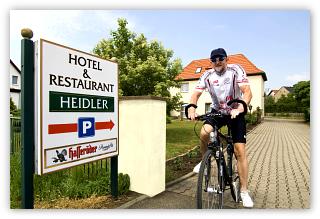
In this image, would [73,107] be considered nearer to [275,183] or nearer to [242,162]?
[242,162]

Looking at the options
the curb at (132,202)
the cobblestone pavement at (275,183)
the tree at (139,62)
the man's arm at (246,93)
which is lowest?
the cobblestone pavement at (275,183)

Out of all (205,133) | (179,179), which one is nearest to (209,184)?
(205,133)

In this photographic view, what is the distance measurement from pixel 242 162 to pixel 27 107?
6.34 feet

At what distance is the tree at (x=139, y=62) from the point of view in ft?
24.9

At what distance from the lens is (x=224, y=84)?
249 centimetres

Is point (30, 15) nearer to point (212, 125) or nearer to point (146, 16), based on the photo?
point (146, 16)

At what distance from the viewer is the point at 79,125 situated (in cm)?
220

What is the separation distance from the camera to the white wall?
2723 mm

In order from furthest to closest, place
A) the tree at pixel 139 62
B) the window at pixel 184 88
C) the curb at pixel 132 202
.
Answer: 1. the window at pixel 184 88
2. the tree at pixel 139 62
3. the curb at pixel 132 202

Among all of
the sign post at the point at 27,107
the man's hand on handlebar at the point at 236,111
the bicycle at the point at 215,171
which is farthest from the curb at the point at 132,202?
the man's hand on handlebar at the point at 236,111

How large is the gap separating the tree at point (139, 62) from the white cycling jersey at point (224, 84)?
4.90 m

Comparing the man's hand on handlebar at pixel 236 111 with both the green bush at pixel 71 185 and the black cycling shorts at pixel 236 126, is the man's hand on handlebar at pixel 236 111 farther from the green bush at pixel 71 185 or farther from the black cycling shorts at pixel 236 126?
the green bush at pixel 71 185

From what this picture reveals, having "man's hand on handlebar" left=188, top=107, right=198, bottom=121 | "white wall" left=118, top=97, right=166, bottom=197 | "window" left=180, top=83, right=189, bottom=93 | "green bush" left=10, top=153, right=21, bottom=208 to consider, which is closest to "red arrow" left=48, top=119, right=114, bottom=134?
"white wall" left=118, top=97, right=166, bottom=197
